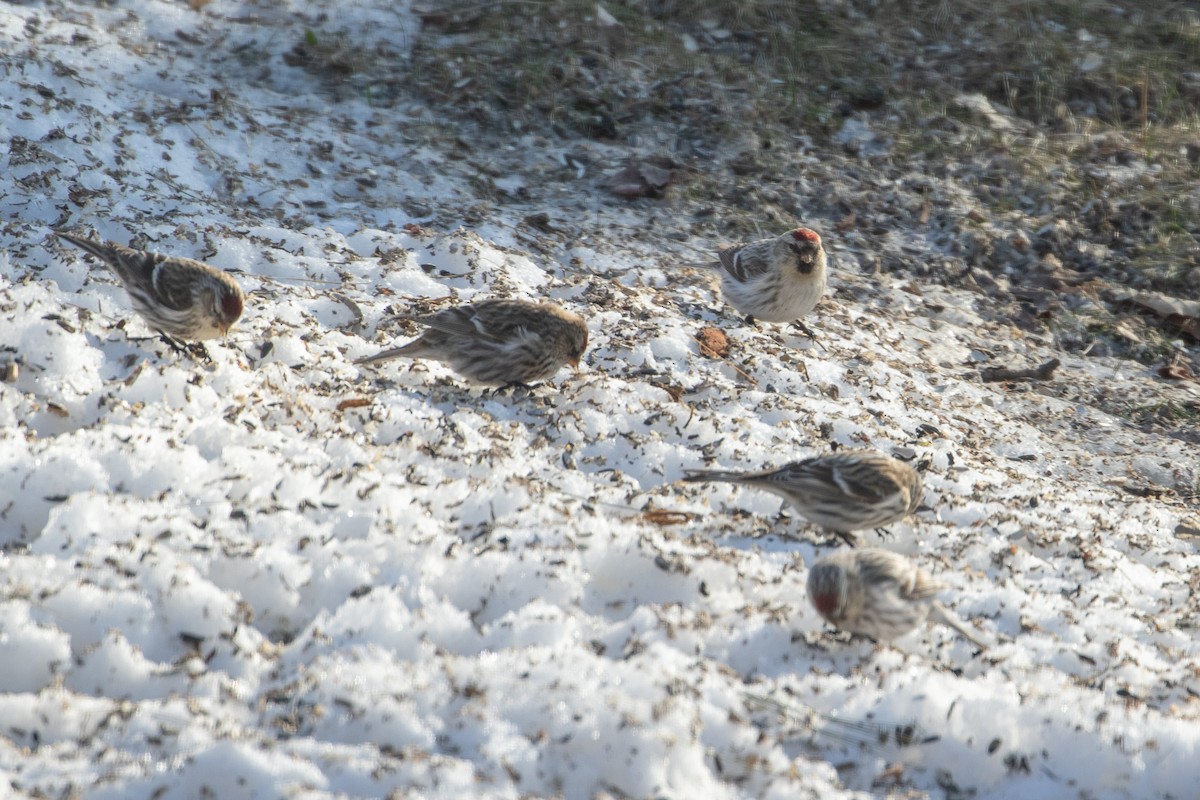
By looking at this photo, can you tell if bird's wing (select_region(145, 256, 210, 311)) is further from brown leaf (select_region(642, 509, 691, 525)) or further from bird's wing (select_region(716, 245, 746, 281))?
bird's wing (select_region(716, 245, 746, 281))

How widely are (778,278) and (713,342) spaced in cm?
57

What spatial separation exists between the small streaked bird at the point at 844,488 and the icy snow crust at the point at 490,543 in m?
0.17

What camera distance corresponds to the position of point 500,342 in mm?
5105

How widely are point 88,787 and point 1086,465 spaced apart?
4691mm

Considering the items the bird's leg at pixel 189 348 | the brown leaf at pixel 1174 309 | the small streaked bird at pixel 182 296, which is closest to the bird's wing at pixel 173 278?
the small streaked bird at pixel 182 296

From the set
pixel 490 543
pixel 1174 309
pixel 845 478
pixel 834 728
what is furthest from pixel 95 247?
pixel 1174 309

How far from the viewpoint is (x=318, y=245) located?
20.8ft

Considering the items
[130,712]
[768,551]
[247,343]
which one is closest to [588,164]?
[247,343]

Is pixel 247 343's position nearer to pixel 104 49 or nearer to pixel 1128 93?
pixel 104 49

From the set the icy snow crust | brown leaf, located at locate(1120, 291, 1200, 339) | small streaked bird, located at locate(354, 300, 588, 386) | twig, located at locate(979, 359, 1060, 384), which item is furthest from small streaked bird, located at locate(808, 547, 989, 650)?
brown leaf, located at locate(1120, 291, 1200, 339)

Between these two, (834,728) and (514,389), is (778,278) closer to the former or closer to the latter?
(514,389)

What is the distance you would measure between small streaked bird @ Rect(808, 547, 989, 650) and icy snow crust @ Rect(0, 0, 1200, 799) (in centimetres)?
11

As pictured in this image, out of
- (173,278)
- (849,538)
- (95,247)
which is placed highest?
(173,278)

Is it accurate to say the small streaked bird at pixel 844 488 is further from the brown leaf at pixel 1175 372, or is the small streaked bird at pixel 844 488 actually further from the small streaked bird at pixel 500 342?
the brown leaf at pixel 1175 372
